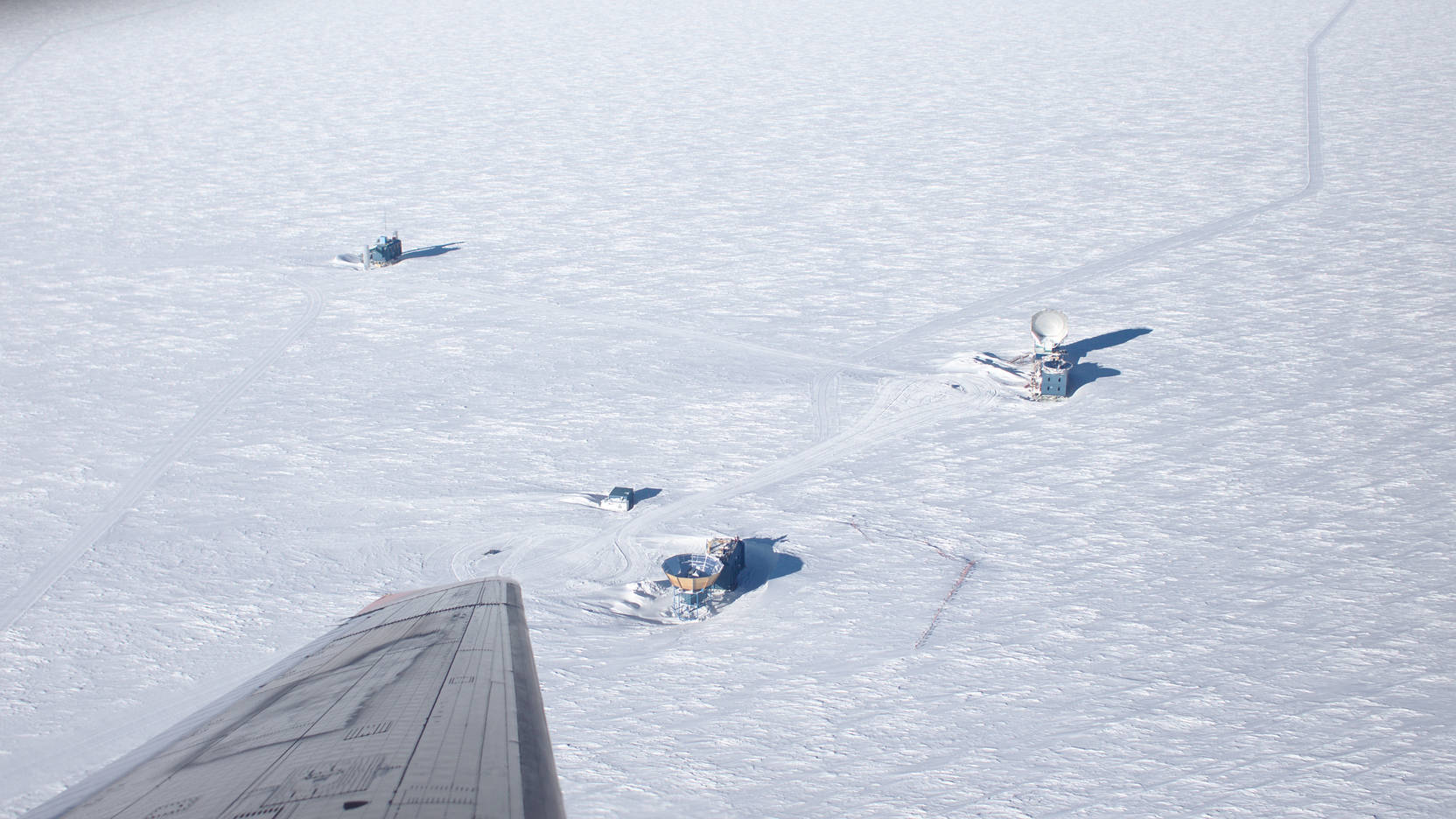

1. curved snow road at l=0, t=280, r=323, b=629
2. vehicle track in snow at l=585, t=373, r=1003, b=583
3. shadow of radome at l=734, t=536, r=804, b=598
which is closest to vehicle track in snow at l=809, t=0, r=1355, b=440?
vehicle track in snow at l=585, t=373, r=1003, b=583

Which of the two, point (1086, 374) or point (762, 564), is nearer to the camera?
point (762, 564)

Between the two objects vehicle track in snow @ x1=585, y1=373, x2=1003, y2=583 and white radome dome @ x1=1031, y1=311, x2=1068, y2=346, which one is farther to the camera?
white radome dome @ x1=1031, y1=311, x2=1068, y2=346

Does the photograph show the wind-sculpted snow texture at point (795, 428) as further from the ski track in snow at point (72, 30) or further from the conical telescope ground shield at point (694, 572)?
the ski track in snow at point (72, 30)

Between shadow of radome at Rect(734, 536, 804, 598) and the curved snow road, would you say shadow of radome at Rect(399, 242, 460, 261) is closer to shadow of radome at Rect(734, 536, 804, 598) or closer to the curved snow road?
the curved snow road

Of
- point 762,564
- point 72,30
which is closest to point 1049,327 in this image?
point 762,564

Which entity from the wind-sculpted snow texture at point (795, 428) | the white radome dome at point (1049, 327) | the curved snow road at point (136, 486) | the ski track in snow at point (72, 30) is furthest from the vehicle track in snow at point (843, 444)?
the ski track in snow at point (72, 30)

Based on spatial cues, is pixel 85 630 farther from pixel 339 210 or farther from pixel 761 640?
pixel 339 210

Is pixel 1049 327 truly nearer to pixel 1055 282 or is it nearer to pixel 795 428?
pixel 1055 282
